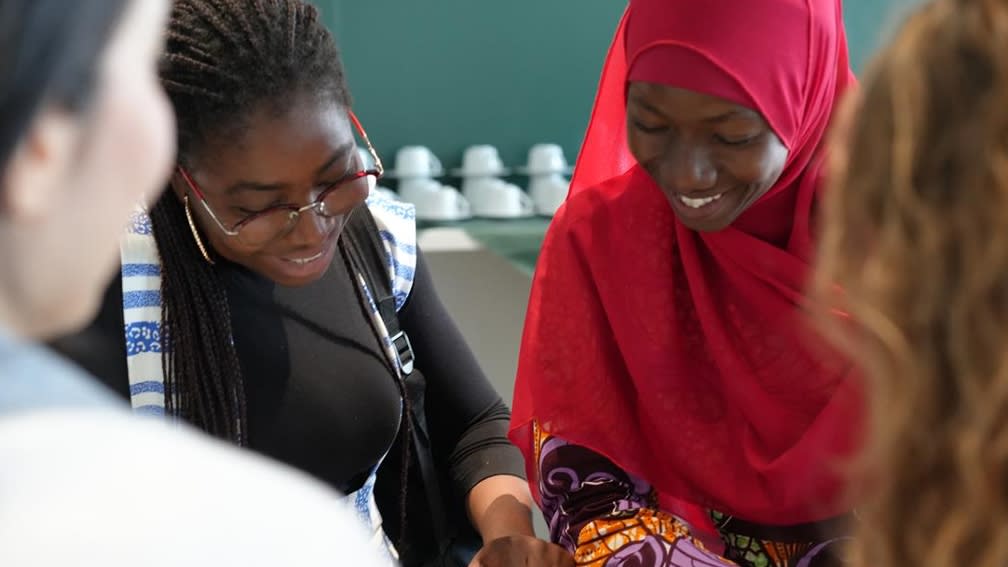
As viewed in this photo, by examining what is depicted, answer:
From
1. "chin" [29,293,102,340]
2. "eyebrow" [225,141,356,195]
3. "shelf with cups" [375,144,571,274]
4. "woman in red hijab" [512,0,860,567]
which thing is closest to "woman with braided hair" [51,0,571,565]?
"eyebrow" [225,141,356,195]

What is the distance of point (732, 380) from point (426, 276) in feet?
1.34

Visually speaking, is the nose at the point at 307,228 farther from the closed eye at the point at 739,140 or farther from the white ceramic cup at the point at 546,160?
the white ceramic cup at the point at 546,160

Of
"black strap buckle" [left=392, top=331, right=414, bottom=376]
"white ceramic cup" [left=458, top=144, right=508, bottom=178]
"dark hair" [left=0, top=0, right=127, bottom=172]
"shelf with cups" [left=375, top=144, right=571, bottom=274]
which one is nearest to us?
"dark hair" [left=0, top=0, right=127, bottom=172]

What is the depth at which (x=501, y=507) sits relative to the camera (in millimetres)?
1440

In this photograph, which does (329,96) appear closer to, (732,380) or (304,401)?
(304,401)

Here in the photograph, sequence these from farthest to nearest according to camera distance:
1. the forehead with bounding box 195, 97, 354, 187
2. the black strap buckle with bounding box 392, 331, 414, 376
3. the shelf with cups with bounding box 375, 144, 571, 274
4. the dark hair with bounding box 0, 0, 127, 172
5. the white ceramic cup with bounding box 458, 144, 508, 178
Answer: the white ceramic cup with bounding box 458, 144, 508, 178, the shelf with cups with bounding box 375, 144, 571, 274, the black strap buckle with bounding box 392, 331, 414, 376, the forehead with bounding box 195, 97, 354, 187, the dark hair with bounding box 0, 0, 127, 172

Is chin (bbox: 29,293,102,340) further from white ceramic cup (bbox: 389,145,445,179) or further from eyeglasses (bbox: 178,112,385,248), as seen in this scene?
white ceramic cup (bbox: 389,145,445,179)

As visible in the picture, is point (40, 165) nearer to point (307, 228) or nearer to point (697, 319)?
point (307, 228)

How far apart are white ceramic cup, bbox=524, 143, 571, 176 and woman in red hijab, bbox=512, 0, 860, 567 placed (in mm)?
1012

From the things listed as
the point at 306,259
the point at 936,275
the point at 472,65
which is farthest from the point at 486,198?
the point at 936,275

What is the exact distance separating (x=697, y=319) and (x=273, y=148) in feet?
1.74

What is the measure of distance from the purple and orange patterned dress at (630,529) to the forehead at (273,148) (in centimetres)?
44

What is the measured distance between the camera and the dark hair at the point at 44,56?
0.45 metres

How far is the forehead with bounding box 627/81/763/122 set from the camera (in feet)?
4.02
